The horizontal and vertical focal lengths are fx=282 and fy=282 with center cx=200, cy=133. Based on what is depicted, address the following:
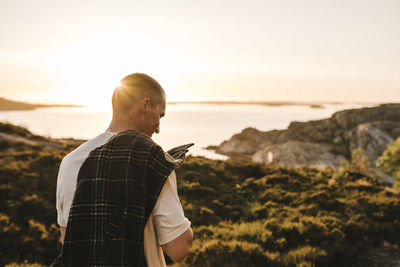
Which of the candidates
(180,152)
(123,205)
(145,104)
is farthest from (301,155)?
(123,205)

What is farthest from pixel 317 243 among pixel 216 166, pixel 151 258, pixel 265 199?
pixel 216 166

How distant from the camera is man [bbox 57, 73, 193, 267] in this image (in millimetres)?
1685

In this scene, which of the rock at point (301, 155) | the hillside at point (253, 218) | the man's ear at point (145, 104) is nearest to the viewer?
the man's ear at point (145, 104)

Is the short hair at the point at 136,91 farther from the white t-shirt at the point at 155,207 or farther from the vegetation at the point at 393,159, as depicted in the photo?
the vegetation at the point at 393,159

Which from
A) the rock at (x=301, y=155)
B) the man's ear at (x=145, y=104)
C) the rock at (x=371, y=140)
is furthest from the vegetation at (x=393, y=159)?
the rock at (x=371, y=140)

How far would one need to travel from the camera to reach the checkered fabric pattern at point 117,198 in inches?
66.2

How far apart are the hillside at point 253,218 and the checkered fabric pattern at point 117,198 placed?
4.73 meters

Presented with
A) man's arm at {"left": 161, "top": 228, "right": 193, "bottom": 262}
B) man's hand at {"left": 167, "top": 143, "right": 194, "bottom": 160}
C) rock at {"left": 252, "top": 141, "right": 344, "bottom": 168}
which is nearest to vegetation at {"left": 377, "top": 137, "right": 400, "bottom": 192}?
man's hand at {"left": 167, "top": 143, "right": 194, "bottom": 160}

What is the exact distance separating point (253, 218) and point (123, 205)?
8.82 meters

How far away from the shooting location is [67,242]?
5.93 feet

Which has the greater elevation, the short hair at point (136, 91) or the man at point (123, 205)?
the short hair at point (136, 91)

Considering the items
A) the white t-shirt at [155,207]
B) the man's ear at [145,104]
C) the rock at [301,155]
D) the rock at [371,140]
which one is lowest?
the rock at [301,155]

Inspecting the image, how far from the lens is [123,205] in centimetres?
170

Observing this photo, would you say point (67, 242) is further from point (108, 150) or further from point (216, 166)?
point (216, 166)
